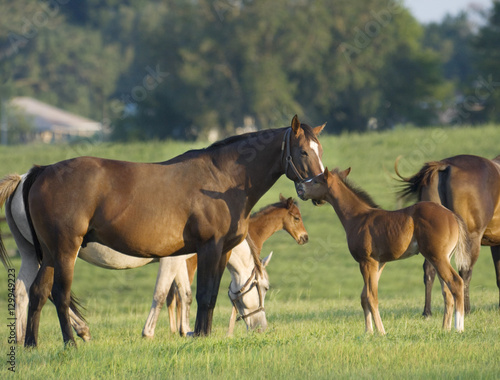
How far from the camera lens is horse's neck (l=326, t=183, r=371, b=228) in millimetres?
8156

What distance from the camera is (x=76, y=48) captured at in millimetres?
83438

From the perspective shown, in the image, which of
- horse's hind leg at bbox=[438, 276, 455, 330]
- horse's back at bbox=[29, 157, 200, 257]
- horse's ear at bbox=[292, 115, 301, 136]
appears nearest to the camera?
horse's back at bbox=[29, 157, 200, 257]

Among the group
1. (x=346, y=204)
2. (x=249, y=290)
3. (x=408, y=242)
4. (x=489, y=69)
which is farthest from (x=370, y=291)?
(x=489, y=69)

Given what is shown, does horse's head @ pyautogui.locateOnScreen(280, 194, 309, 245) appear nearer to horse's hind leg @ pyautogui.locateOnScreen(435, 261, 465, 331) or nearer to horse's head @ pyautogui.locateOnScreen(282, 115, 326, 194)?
horse's hind leg @ pyautogui.locateOnScreen(435, 261, 465, 331)

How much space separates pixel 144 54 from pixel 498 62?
1022 inches

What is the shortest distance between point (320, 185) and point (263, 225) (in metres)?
1.88

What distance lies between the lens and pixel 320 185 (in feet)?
25.9

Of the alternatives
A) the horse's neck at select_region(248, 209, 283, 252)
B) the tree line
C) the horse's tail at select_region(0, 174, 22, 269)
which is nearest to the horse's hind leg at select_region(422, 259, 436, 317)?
the horse's neck at select_region(248, 209, 283, 252)

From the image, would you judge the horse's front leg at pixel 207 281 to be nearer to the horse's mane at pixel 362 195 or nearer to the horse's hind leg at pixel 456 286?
the horse's mane at pixel 362 195

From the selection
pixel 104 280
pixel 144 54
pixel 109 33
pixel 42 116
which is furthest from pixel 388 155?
pixel 109 33

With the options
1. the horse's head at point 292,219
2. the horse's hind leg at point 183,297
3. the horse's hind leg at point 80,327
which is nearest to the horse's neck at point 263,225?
the horse's head at point 292,219

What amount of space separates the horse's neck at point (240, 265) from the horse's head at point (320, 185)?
3.73 ft

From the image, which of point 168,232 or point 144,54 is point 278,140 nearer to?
point 168,232

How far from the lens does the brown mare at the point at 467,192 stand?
9.51 metres
